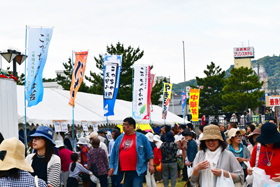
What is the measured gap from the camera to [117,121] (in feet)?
60.9

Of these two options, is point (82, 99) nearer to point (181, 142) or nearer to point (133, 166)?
point (181, 142)

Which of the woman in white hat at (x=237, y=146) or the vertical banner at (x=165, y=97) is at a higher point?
the vertical banner at (x=165, y=97)

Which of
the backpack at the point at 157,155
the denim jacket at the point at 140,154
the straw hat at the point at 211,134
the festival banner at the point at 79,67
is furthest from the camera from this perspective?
the festival banner at the point at 79,67

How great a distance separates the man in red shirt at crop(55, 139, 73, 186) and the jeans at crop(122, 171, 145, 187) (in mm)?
1663

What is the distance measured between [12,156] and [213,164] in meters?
2.21

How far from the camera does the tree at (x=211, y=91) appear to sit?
150ft

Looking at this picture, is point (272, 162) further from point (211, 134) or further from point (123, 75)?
point (123, 75)

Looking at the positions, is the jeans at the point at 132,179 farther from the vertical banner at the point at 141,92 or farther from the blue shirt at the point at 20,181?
the vertical banner at the point at 141,92

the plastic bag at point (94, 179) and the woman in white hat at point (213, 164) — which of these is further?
the plastic bag at point (94, 179)

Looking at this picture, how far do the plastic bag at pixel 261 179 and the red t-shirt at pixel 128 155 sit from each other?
2770 millimetres

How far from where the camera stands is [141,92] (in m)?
16.0

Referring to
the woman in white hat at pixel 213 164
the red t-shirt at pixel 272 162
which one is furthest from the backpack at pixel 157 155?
the woman in white hat at pixel 213 164

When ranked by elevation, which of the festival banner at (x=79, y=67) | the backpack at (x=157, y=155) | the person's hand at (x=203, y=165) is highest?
the festival banner at (x=79, y=67)

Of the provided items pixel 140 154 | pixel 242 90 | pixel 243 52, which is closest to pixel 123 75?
pixel 242 90
